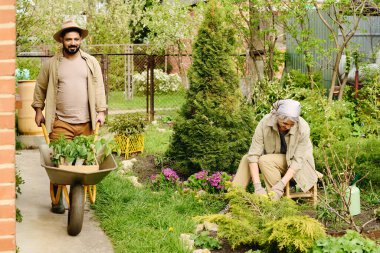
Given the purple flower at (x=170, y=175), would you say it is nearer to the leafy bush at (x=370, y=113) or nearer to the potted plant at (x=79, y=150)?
the potted plant at (x=79, y=150)

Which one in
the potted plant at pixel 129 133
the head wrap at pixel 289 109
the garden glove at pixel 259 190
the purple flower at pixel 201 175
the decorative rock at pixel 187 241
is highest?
the head wrap at pixel 289 109

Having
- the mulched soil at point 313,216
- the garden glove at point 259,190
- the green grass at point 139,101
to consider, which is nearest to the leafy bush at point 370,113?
the mulched soil at point 313,216

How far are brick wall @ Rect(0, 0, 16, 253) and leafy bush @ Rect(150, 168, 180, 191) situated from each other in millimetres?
5075

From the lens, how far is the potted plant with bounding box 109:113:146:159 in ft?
36.7

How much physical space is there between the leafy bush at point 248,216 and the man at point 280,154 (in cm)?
88

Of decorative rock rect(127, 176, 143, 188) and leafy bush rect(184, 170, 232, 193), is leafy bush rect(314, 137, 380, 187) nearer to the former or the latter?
leafy bush rect(184, 170, 232, 193)

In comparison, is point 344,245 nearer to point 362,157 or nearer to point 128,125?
point 362,157

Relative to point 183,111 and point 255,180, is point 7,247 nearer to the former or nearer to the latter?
point 255,180

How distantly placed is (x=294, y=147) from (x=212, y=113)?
1835mm

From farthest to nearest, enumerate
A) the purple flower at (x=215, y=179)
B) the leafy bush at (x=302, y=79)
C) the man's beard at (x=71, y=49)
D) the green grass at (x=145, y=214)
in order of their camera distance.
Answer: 1. the leafy bush at (x=302, y=79)
2. the purple flower at (x=215, y=179)
3. the man's beard at (x=71, y=49)
4. the green grass at (x=145, y=214)

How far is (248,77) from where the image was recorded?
14828 mm

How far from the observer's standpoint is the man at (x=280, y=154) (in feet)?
24.0

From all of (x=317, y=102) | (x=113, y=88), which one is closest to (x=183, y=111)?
(x=317, y=102)

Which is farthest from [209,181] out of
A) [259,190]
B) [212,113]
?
[259,190]
